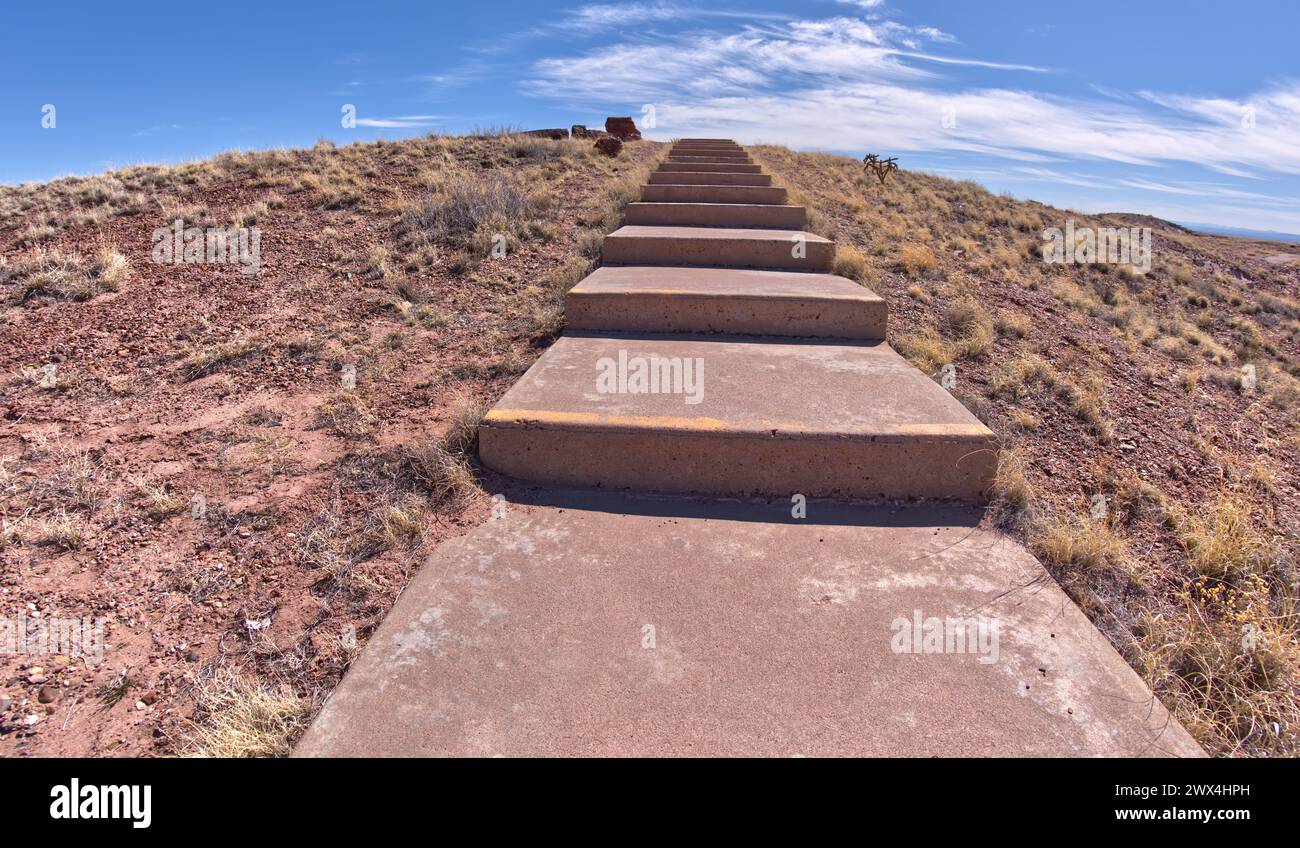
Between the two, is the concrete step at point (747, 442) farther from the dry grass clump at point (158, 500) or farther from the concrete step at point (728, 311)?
the dry grass clump at point (158, 500)

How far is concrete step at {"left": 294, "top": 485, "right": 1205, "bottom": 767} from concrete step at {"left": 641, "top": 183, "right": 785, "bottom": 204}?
715 cm

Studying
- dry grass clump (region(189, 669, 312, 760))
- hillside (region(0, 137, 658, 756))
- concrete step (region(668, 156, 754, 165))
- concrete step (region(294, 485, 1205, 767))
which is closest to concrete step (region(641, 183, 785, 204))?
hillside (region(0, 137, 658, 756))

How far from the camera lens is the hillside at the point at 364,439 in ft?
6.95

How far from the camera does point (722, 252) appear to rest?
616 centimetres

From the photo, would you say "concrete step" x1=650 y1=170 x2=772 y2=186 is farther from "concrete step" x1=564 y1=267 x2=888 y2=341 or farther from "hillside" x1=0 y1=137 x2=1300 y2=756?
"concrete step" x1=564 y1=267 x2=888 y2=341

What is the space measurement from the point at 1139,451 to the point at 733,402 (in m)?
2.81

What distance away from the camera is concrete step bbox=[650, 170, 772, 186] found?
10.4 m

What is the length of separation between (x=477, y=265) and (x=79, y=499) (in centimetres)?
412

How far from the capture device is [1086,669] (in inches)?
77.5

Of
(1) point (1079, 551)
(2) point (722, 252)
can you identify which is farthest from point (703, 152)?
(1) point (1079, 551)

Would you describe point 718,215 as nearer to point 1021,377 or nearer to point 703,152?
point 1021,377

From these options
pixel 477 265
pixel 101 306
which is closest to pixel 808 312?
pixel 477 265

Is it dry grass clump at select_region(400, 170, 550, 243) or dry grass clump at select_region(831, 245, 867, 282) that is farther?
dry grass clump at select_region(400, 170, 550, 243)

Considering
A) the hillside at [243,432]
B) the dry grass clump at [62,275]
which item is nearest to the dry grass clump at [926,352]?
the hillside at [243,432]
